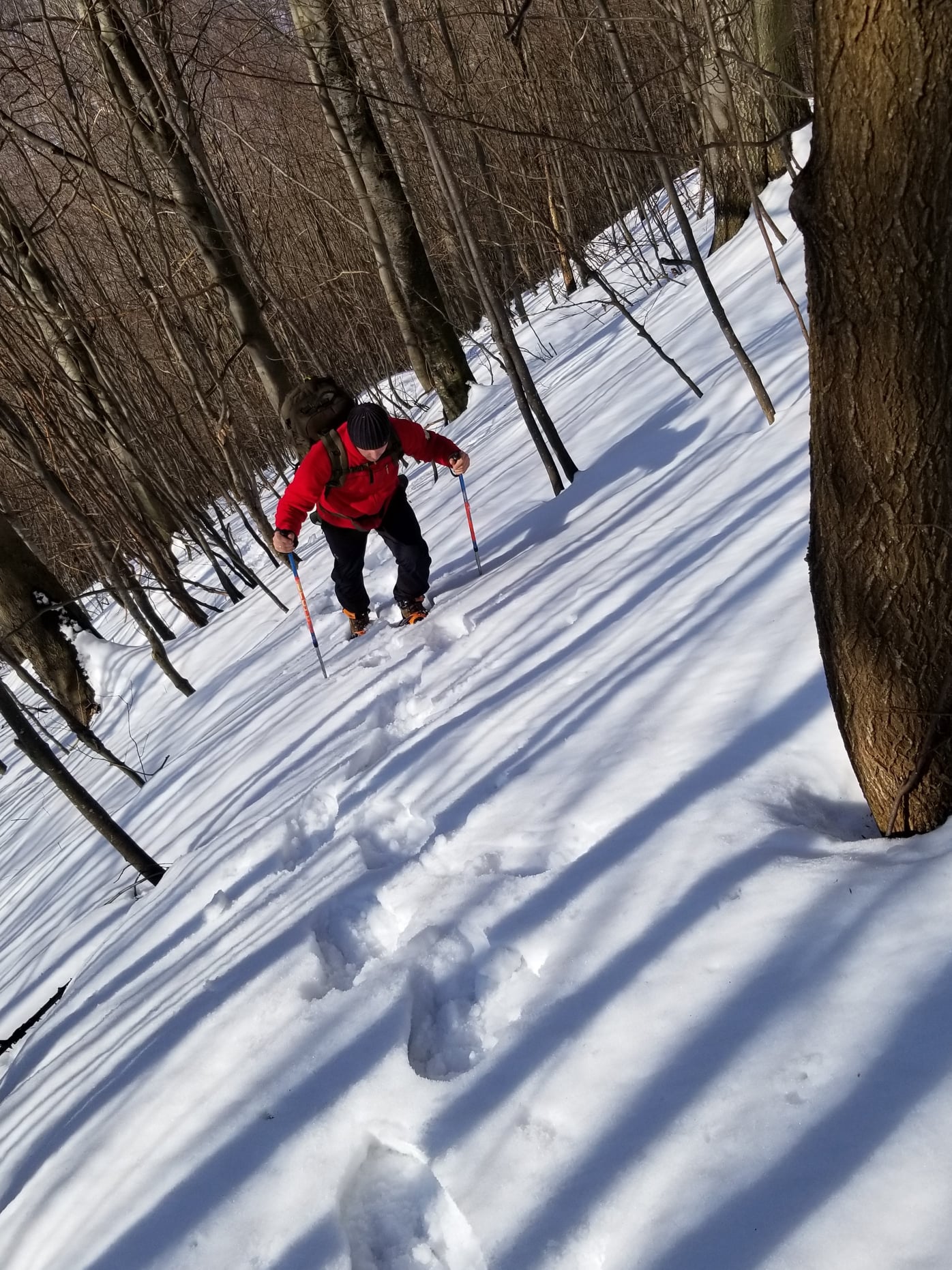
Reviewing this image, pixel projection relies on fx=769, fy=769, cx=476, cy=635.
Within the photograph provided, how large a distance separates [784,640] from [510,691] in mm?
1079

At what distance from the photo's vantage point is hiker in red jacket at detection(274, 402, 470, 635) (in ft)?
13.0

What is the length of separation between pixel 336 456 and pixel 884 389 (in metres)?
3.00

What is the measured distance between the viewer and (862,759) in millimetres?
1808

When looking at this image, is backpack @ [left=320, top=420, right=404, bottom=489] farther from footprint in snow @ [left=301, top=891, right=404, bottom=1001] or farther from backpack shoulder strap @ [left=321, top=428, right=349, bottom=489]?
footprint in snow @ [left=301, top=891, right=404, bottom=1001]

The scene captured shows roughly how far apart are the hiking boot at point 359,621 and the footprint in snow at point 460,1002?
9.75 feet

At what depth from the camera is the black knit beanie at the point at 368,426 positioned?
150 inches

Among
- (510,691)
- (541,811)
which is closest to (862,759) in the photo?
(541,811)

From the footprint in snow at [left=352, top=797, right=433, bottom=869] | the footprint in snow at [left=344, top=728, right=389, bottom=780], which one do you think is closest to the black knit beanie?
the footprint in snow at [left=344, top=728, right=389, bottom=780]

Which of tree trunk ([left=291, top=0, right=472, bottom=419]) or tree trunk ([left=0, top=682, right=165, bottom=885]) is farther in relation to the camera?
tree trunk ([left=291, top=0, right=472, bottom=419])

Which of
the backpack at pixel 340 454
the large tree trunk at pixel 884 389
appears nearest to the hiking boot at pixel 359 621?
the backpack at pixel 340 454

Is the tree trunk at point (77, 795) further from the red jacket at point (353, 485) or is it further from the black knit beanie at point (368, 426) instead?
the black knit beanie at point (368, 426)

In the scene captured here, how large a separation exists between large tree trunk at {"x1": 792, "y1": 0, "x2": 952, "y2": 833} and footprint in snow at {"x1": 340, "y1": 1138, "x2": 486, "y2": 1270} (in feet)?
4.16

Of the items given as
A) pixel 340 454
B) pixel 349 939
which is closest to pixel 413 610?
pixel 340 454

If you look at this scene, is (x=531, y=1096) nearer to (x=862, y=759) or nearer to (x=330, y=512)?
(x=862, y=759)
